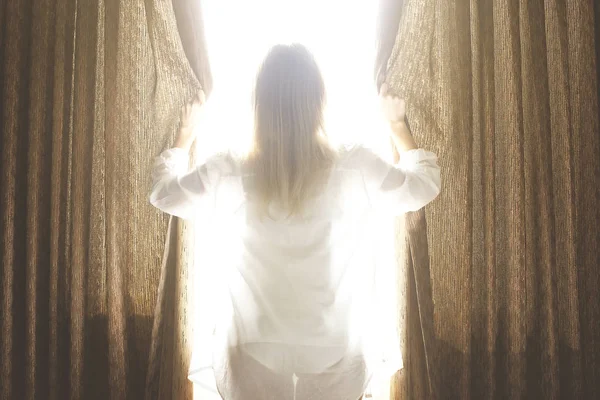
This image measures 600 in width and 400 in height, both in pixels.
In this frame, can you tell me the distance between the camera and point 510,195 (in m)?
1.52

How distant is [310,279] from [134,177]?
2.15 feet

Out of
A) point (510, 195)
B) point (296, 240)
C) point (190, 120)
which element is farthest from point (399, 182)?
point (190, 120)

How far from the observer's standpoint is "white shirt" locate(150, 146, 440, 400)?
1213mm

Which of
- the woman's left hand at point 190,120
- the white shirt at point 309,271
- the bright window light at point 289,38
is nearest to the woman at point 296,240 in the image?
the white shirt at point 309,271

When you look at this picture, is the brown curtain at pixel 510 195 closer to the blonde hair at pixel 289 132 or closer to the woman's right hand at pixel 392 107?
the woman's right hand at pixel 392 107

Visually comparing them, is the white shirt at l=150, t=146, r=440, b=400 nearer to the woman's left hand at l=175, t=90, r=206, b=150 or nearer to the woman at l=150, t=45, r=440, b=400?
the woman at l=150, t=45, r=440, b=400

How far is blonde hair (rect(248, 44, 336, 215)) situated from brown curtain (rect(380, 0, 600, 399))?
0.35m

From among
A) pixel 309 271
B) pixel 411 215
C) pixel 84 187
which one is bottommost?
pixel 309 271

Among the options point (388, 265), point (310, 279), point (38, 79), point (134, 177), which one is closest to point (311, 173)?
point (310, 279)

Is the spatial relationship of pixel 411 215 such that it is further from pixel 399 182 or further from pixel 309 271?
pixel 309 271

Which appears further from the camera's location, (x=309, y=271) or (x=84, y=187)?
(x=84, y=187)

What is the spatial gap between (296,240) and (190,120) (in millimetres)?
499

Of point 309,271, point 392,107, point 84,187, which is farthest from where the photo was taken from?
point 84,187

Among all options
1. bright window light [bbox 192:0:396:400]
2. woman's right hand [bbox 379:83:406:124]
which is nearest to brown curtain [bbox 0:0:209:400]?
bright window light [bbox 192:0:396:400]
